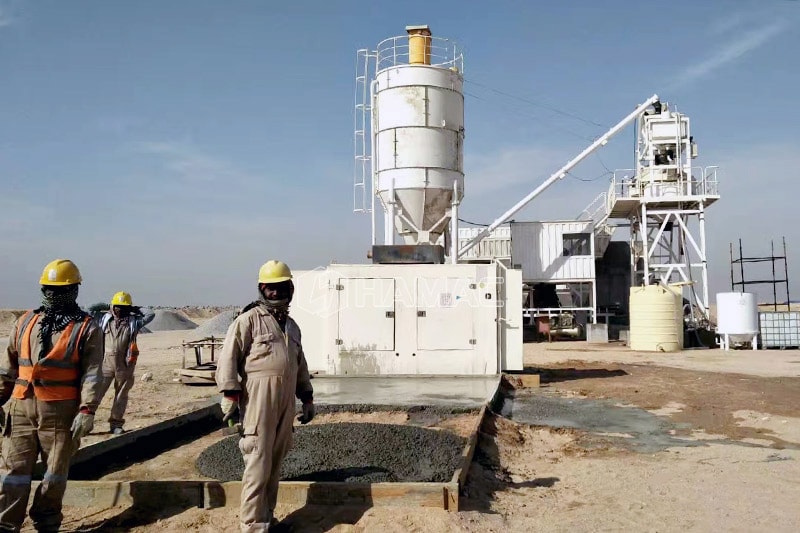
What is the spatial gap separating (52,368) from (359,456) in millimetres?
3015

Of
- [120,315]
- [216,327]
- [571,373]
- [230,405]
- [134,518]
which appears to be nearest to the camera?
[230,405]

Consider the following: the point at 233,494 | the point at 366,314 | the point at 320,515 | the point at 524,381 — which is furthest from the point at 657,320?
the point at 233,494

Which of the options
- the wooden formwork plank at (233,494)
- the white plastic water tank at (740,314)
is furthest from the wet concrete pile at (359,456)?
the white plastic water tank at (740,314)

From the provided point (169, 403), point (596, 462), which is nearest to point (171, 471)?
point (596, 462)

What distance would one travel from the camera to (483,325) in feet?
43.1

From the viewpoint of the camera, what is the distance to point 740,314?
24.2 m

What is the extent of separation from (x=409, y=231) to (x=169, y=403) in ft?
32.8

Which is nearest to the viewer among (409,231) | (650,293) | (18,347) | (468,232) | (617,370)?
(18,347)

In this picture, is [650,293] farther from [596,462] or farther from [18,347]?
[18,347]

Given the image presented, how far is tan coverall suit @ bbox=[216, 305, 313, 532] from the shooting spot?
15.5 ft

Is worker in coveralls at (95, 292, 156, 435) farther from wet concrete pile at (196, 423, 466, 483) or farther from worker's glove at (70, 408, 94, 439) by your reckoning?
worker's glove at (70, 408, 94, 439)

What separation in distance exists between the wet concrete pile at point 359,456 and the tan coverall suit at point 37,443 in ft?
4.71

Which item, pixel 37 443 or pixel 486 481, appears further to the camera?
pixel 486 481

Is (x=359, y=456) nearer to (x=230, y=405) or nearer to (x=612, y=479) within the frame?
(x=230, y=405)
